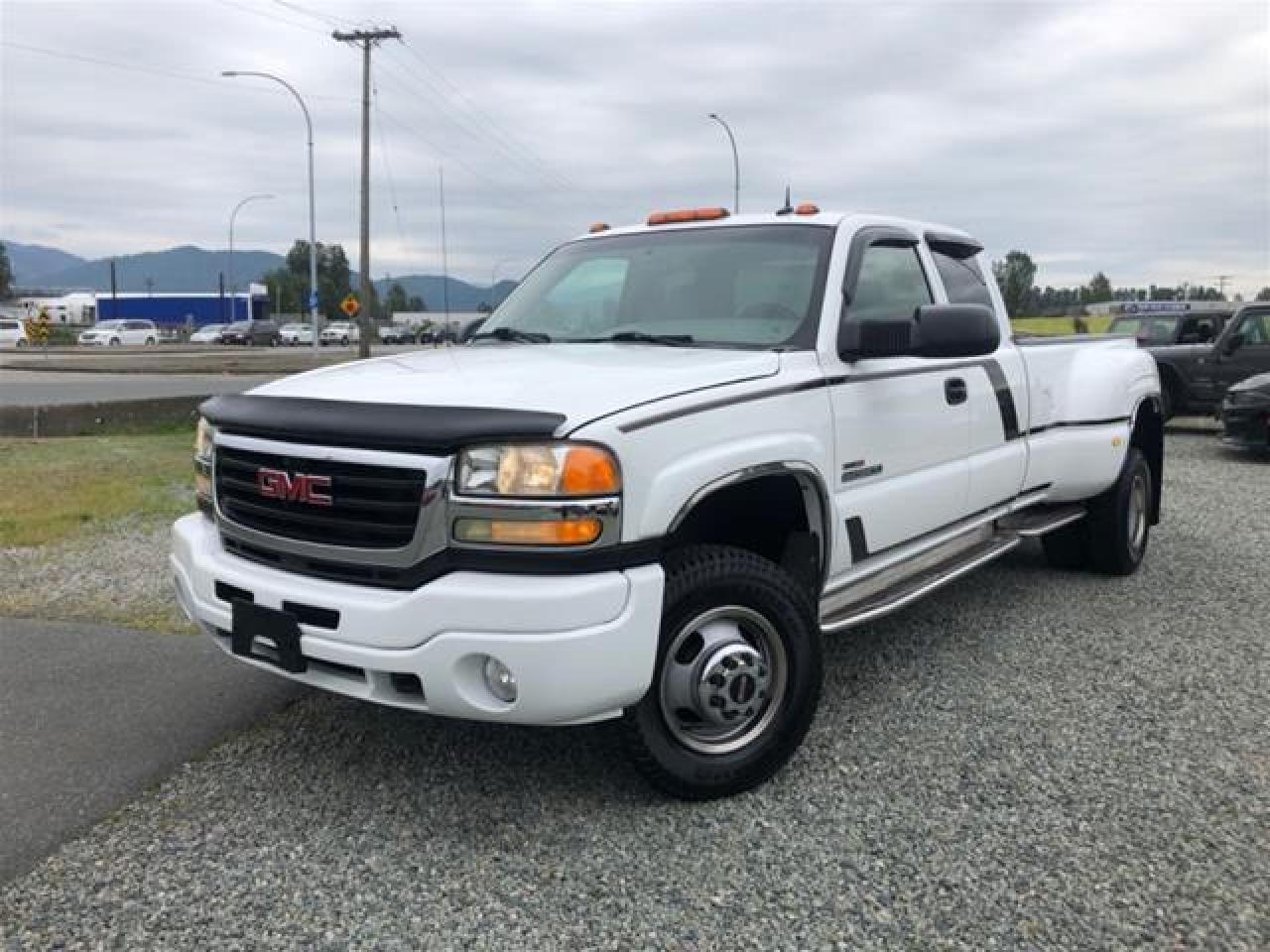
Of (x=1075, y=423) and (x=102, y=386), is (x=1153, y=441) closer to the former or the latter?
(x=1075, y=423)

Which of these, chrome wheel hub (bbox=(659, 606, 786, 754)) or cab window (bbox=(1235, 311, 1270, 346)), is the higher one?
cab window (bbox=(1235, 311, 1270, 346))

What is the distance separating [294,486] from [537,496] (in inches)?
31.8

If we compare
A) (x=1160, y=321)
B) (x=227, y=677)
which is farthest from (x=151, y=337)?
(x=227, y=677)

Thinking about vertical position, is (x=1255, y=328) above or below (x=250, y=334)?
above

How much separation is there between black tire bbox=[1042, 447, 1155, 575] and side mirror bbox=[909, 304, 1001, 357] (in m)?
2.61

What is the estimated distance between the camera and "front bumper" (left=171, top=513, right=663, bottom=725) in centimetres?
272

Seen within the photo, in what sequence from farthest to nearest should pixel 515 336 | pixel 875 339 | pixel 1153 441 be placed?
pixel 1153 441 → pixel 515 336 → pixel 875 339

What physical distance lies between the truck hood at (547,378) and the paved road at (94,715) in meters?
1.31

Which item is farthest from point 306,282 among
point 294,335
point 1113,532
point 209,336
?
point 1113,532

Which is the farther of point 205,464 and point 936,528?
point 936,528

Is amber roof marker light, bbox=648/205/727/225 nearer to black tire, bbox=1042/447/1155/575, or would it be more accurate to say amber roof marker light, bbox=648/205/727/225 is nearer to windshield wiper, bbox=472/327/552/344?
windshield wiper, bbox=472/327/552/344

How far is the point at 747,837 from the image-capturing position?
3.03 metres

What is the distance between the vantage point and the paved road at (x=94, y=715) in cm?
322

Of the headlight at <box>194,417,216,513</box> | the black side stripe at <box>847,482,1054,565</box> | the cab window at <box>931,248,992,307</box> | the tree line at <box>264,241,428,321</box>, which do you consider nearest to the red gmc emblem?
the headlight at <box>194,417,216,513</box>
